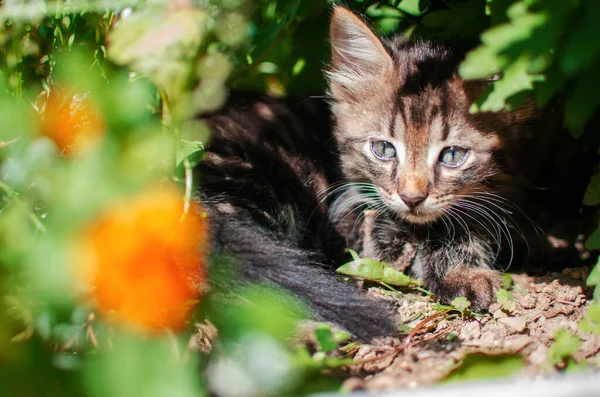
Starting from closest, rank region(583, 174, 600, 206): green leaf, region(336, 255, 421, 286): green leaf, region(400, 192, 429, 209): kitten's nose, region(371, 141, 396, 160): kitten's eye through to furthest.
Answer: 1. region(583, 174, 600, 206): green leaf
2. region(400, 192, 429, 209): kitten's nose
3. region(336, 255, 421, 286): green leaf
4. region(371, 141, 396, 160): kitten's eye

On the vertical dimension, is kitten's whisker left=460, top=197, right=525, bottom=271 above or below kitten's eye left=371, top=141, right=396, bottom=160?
below

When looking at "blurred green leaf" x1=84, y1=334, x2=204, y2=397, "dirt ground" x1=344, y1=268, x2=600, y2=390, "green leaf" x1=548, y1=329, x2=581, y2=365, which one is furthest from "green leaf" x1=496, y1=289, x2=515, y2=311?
"blurred green leaf" x1=84, y1=334, x2=204, y2=397

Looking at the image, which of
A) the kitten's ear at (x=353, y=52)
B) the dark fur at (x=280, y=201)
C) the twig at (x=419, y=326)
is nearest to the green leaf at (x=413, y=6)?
the kitten's ear at (x=353, y=52)

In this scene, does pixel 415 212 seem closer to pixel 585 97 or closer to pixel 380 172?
Result: pixel 380 172

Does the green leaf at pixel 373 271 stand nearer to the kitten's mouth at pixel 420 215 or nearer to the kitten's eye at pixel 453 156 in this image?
the kitten's mouth at pixel 420 215

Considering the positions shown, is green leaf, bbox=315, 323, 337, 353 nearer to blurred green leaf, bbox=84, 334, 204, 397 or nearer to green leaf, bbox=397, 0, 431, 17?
blurred green leaf, bbox=84, 334, 204, 397
